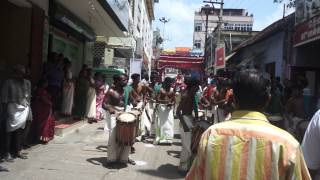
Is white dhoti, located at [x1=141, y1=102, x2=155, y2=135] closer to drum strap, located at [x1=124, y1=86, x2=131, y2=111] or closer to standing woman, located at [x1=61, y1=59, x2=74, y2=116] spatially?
standing woman, located at [x1=61, y1=59, x2=74, y2=116]

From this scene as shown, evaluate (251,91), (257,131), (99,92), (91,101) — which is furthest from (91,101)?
(257,131)

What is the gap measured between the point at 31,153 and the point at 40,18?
354 centimetres

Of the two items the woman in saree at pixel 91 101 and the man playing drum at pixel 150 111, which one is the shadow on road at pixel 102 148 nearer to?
the man playing drum at pixel 150 111

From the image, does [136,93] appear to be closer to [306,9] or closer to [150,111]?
[150,111]

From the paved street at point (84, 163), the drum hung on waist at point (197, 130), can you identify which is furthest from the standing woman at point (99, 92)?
the drum hung on waist at point (197, 130)

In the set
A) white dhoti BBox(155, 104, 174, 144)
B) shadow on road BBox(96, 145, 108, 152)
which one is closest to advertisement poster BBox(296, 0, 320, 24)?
white dhoti BBox(155, 104, 174, 144)

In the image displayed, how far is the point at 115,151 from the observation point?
30.8 ft

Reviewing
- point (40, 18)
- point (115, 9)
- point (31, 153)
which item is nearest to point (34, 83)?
point (40, 18)

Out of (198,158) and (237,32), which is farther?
(237,32)

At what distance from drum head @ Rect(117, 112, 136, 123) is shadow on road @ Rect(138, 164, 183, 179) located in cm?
87

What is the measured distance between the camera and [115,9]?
648 inches

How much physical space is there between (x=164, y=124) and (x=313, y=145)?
935cm

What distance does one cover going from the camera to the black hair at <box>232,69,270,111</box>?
2857 millimetres

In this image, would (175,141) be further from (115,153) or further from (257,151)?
(257,151)
